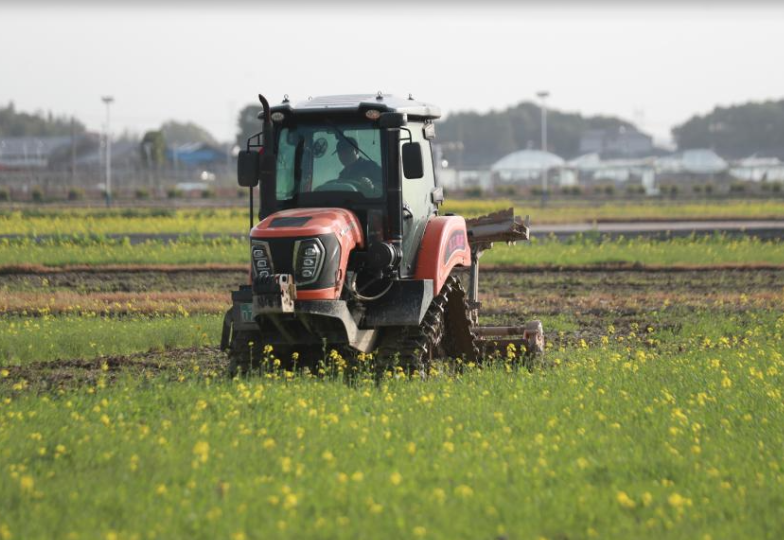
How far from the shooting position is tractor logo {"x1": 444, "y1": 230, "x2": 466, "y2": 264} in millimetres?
11147

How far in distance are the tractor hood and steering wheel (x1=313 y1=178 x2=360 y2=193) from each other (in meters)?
0.33

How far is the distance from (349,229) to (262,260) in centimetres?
86

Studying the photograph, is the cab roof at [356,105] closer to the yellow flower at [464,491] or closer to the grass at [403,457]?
the grass at [403,457]

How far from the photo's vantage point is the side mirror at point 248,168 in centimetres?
Result: 1025

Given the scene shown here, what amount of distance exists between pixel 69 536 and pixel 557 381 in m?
5.55

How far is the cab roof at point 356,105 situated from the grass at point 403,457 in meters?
2.48

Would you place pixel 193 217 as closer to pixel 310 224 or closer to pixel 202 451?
pixel 310 224

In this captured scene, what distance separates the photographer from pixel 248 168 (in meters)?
10.3

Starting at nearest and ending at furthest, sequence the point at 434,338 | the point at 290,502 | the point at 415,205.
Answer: the point at 290,502 < the point at 434,338 < the point at 415,205

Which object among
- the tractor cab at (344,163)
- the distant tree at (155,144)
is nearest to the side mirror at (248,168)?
the tractor cab at (344,163)

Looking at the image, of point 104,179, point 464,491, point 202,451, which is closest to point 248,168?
point 202,451

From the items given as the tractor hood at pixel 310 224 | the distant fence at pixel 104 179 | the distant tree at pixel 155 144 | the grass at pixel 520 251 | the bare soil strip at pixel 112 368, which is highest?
the distant tree at pixel 155 144

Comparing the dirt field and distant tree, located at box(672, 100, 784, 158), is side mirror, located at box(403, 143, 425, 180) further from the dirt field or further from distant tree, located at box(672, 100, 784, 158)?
distant tree, located at box(672, 100, 784, 158)

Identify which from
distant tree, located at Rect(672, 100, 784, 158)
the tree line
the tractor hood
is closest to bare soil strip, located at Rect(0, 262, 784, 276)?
the tractor hood
